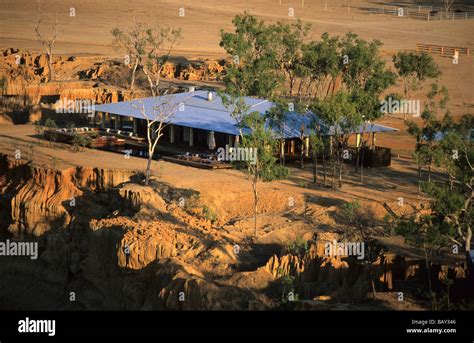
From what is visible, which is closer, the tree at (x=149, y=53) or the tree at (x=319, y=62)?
the tree at (x=319, y=62)

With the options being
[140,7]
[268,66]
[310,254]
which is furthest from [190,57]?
[310,254]

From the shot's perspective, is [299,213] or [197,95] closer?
[299,213]

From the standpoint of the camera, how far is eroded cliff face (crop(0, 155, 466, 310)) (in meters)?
38.3

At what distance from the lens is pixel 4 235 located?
51.9m

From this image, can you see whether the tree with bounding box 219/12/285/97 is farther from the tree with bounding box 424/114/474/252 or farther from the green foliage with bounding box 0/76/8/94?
the tree with bounding box 424/114/474/252

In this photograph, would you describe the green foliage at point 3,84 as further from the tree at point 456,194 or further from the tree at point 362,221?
the tree at point 456,194

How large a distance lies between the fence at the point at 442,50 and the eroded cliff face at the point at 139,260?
40544 mm

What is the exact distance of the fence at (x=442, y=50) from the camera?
84062 mm

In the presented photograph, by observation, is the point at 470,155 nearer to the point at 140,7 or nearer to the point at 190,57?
the point at 190,57

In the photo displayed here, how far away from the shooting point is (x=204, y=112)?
184 ft

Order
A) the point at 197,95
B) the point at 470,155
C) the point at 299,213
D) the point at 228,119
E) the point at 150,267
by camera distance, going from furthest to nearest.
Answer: the point at 197,95
the point at 228,119
the point at 299,213
the point at 150,267
the point at 470,155

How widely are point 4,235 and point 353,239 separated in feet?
56.7

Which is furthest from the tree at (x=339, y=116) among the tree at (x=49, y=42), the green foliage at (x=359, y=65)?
the tree at (x=49, y=42)

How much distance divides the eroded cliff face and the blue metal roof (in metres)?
5.96
